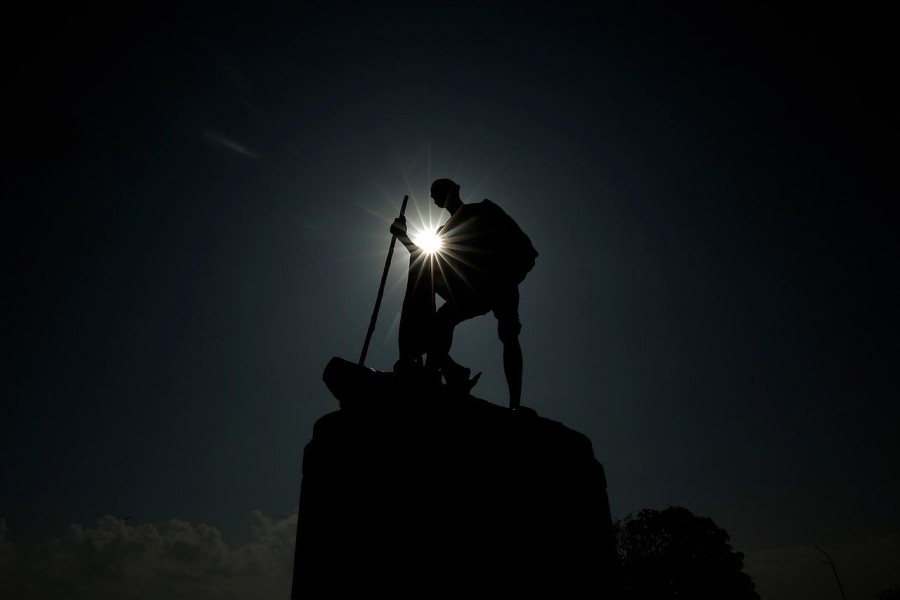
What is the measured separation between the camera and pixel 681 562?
29.6 meters

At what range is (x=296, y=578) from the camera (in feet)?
6.89

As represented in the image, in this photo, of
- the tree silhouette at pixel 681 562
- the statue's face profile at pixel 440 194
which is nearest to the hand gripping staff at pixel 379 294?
the statue's face profile at pixel 440 194

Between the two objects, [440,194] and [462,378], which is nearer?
[462,378]

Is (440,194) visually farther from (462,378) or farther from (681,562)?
(681,562)

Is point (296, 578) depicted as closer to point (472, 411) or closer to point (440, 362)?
point (472, 411)

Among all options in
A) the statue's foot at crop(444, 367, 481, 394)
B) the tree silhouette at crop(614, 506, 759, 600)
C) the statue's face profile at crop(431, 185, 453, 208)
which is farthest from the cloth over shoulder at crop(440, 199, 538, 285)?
the tree silhouette at crop(614, 506, 759, 600)

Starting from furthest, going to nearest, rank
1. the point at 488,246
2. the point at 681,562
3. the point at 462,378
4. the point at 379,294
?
1. the point at 681,562
2. the point at 379,294
3. the point at 488,246
4. the point at 462,378

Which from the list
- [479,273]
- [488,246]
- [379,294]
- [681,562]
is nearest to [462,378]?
[479,273]

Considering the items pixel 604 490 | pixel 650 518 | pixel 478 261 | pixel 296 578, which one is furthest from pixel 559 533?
pixel 650 518

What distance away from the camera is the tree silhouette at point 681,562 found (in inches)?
1126

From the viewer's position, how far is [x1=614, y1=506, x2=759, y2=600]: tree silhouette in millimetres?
28609

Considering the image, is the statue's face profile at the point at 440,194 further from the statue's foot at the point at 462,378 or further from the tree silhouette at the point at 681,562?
the tree silhouette at the point at 681,562

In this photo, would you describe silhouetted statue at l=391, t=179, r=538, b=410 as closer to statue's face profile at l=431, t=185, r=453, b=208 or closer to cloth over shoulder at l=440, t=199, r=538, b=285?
cloth over shoulder at l=440, t=199, r=538, b=285

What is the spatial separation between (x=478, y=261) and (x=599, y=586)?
92.3 inches
